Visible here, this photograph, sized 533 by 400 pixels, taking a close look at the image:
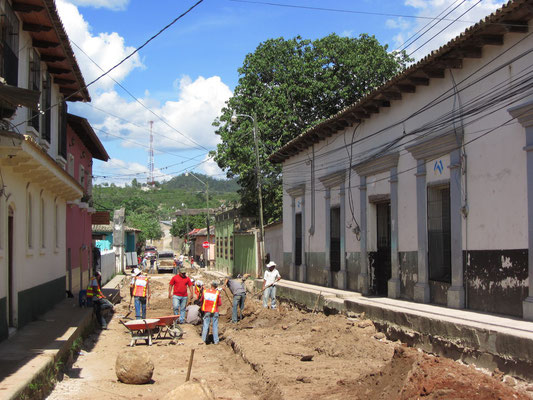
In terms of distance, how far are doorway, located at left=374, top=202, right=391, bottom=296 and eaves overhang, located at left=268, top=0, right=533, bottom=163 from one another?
2676 mm

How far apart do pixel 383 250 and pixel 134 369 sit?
8.77 metres

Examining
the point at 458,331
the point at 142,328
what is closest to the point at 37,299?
the point at 142,328

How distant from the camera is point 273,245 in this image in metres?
28.4

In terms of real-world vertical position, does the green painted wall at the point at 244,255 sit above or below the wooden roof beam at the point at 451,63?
below

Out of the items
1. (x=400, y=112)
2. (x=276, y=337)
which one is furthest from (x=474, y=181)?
(x=276, y=337)

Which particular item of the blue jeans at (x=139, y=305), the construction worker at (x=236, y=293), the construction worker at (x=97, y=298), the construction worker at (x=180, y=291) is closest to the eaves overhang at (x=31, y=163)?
the construction worker at (x=97, y=298)

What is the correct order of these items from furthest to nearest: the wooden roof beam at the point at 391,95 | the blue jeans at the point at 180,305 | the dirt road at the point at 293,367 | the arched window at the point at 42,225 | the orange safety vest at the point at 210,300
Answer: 1. the blue jeans at the point at 180,305
2. the arched window at the point at 42,225
3. the wooden roof beam at the point at 391,95
4. the orange safety vest at the point at 210,300
5. the dirt road at the point at 293,367

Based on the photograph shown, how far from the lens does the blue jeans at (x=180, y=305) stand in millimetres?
17266

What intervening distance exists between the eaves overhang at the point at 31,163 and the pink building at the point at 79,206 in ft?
15.1

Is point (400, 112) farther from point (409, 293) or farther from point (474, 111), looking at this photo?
point (409, 293)

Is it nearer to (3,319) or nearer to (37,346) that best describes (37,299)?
(3,319)

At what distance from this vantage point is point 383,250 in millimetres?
16688

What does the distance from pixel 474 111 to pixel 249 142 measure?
18.9 meters

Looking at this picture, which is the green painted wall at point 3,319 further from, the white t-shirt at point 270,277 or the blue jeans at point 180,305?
the white t-shirt at point 270,277
